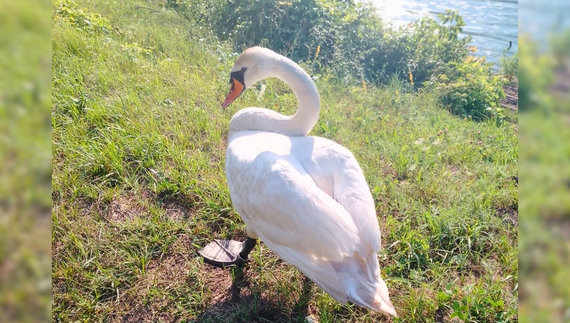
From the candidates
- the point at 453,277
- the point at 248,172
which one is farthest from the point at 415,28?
the point at 248,172

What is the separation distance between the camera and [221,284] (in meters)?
2.78

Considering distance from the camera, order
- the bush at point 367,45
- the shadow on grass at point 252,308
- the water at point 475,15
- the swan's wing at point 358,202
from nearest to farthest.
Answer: the swan's wing at point 358,202
the shadow on grass at point 252,308
the bush at point 367,45
the water at point 475,15

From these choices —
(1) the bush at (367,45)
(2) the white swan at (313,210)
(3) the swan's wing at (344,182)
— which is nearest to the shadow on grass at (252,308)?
(2) the white swan at (313,210)

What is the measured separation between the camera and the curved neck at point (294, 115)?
304 cm

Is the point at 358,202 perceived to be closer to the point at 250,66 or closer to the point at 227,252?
Answer: the point at 227,252

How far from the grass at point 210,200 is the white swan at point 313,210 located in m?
0.53

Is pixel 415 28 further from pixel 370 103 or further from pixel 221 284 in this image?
pixel 221 284

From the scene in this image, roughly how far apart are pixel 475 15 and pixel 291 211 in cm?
684

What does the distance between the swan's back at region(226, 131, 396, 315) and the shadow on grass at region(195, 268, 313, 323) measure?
1.72 ft

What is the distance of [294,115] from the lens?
3.11m

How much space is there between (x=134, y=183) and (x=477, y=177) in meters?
3.40

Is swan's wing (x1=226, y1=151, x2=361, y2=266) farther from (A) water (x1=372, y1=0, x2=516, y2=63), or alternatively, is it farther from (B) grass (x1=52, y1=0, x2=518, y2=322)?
(A) water (x1=372, y1=0, x2=516, y2=63)

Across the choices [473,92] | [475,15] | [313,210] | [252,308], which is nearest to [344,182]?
[313,210]

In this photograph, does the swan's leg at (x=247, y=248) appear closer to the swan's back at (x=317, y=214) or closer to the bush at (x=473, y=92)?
the swan's back at (x=317, y=214)
